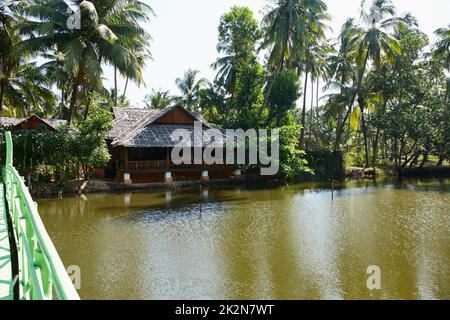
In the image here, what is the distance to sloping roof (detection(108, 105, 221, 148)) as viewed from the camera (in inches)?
804

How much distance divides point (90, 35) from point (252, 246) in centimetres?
1428

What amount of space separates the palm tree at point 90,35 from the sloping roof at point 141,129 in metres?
2.70

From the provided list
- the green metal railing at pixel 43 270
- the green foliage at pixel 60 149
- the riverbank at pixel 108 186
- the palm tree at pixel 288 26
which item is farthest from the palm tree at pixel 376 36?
the green metal railing at pixel 43 270

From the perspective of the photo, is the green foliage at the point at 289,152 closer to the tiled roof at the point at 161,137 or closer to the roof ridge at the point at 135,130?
the tiled roof at the point at 161,137

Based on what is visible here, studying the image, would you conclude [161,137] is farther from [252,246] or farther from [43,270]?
[43,270]

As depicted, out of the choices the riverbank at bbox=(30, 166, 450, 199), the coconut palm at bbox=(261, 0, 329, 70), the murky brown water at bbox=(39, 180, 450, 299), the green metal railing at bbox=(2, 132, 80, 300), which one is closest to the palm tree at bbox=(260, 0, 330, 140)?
the coconut palm at bbox=(261, 0, 329, 70)

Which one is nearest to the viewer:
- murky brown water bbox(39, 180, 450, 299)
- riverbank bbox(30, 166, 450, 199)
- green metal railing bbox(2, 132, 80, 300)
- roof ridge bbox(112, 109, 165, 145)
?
green metal railing bbox(2, 132, 80, 300)

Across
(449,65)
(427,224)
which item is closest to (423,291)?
(427,224)

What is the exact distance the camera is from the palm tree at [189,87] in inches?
1479

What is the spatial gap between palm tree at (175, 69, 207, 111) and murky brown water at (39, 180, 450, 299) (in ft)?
71.5

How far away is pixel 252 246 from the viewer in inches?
380

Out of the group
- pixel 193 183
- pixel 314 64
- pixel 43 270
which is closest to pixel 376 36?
pixel 314 64

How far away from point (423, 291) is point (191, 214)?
330 inches

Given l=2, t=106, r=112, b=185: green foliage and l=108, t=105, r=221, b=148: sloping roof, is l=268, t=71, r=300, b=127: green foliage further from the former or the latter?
l=2, t=106, r=112, b=185: green foliage
